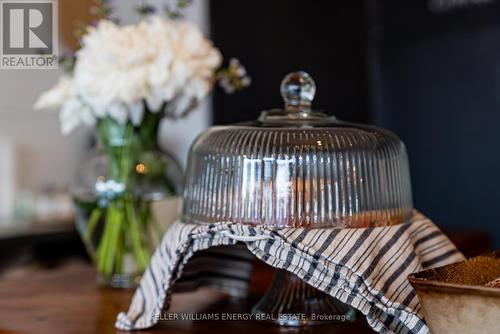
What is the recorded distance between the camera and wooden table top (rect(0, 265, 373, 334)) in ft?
2.41

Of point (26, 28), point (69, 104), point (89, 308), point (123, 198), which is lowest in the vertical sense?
point (89, 308)

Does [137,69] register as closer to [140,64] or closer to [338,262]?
[140,64]

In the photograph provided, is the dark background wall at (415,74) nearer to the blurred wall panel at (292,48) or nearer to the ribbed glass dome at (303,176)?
the blurred wall panel at (292,48)

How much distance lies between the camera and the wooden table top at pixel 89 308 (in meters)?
0.73

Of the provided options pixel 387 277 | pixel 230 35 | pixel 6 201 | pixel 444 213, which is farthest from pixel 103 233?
pixel 444 213

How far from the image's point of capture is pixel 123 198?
1.02 m

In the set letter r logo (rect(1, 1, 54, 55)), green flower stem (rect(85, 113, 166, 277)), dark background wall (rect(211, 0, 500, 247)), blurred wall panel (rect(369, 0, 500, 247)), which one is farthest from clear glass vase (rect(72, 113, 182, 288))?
blurred wall panel (rect(369, 0, 500, 247))

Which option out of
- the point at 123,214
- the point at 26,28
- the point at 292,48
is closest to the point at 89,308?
the point at 123,214

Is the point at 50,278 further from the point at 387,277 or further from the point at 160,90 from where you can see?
the point at 387,277

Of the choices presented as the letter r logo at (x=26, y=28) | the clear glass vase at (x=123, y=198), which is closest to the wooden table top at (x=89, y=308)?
the clear glass vase at (x=123, y=198)

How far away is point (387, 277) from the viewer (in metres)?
0.66

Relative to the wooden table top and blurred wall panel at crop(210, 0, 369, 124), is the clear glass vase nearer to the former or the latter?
the wooden table top

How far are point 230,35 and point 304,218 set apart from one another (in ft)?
4.44

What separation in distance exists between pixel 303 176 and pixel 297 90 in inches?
5.3
